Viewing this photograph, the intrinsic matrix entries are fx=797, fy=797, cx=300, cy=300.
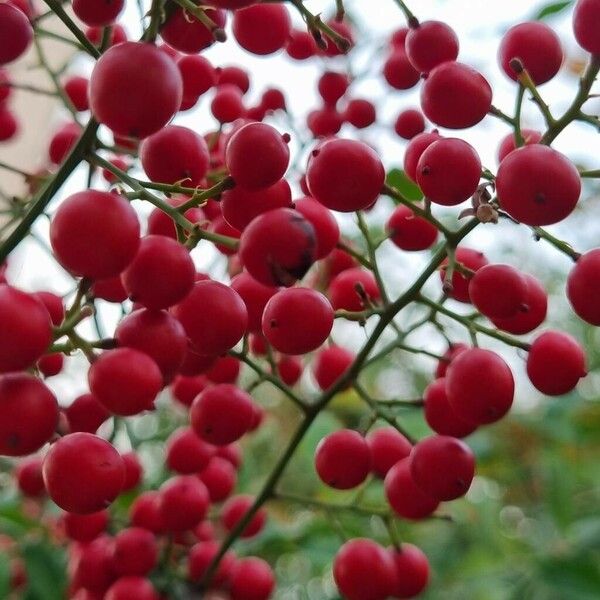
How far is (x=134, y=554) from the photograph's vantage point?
31.6 inches

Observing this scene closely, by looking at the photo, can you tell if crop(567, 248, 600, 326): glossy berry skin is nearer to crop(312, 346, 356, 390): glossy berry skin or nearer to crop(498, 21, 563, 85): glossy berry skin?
crop(498, 21, 563, 85): glossy berry skin

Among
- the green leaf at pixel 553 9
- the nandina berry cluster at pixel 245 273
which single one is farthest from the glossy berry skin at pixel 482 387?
the green leaf at pixel 553 9

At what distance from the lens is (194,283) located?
1.67 feet

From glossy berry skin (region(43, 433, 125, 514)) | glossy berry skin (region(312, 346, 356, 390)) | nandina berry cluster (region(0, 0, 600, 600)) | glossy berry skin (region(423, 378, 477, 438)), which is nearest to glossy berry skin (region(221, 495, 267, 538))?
nandina berry cluster (region(0, 0, 600, 600))

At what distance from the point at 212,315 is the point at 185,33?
0.20 meters

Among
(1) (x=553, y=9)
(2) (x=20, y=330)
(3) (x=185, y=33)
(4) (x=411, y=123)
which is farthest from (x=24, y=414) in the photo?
(1) (x=553, y=9)

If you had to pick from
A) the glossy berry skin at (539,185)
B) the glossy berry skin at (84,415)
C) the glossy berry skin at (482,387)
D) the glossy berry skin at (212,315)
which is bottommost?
the glossy berry skin at (84,415)

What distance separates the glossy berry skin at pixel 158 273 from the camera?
1.54 feet

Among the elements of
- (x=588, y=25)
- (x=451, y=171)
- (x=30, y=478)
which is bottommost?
(x=30, y=478)

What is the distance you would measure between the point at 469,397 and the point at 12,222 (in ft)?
1.29

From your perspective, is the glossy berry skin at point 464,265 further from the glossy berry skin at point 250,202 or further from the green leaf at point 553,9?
the green leaf at point 553,9

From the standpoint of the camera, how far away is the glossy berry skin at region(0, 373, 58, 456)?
447 millimetres

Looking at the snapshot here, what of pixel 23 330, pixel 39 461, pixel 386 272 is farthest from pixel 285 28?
pixel 386 272

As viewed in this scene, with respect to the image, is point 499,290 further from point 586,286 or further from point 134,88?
point 134,88
